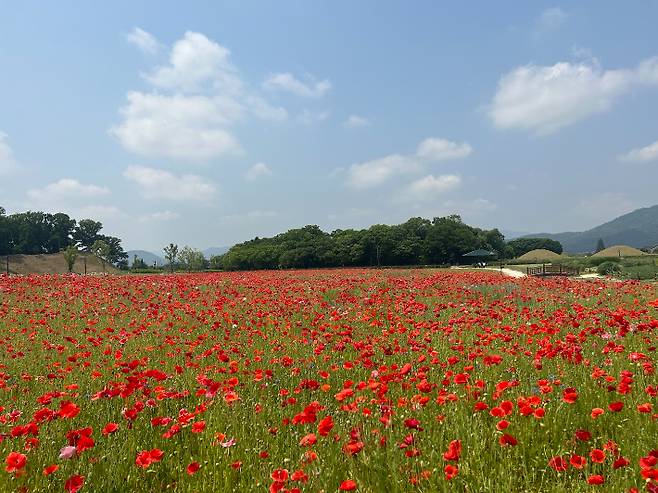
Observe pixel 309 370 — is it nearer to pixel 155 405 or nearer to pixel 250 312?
pixel 155 405

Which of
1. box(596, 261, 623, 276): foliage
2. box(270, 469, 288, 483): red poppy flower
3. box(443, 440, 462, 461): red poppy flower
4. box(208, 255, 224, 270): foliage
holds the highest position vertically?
box(208, 255, 224, 270): foliage

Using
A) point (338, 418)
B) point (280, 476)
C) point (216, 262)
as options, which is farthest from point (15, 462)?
point (216, 262)

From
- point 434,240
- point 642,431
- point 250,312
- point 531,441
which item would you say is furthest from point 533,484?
point 434,240

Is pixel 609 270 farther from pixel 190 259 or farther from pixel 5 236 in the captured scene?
pixel 5 236

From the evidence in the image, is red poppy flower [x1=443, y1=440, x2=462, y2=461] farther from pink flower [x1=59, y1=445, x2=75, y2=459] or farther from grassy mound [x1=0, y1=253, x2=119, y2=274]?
grassy mound [x1=0, y1=253, x2=119, y2=274]

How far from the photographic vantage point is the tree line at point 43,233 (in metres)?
98.1

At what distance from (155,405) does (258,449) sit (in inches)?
51.8

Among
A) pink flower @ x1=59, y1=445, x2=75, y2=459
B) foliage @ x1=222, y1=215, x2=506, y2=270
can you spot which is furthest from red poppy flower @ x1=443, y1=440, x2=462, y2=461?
foliage @ x1=222, y1=215, x2=506, y2=270

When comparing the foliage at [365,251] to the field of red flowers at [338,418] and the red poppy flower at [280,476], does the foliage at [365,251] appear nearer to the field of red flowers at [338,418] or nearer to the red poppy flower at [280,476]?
the field of red flowers at [338,418]

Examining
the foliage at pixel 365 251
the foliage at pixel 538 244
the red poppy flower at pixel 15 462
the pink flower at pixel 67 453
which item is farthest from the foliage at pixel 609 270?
the foliage at pixel 538 244

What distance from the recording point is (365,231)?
271ft

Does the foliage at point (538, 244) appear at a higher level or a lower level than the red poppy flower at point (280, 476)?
higher

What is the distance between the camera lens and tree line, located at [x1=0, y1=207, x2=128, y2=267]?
98.1m

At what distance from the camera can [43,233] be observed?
10381 centimetres
